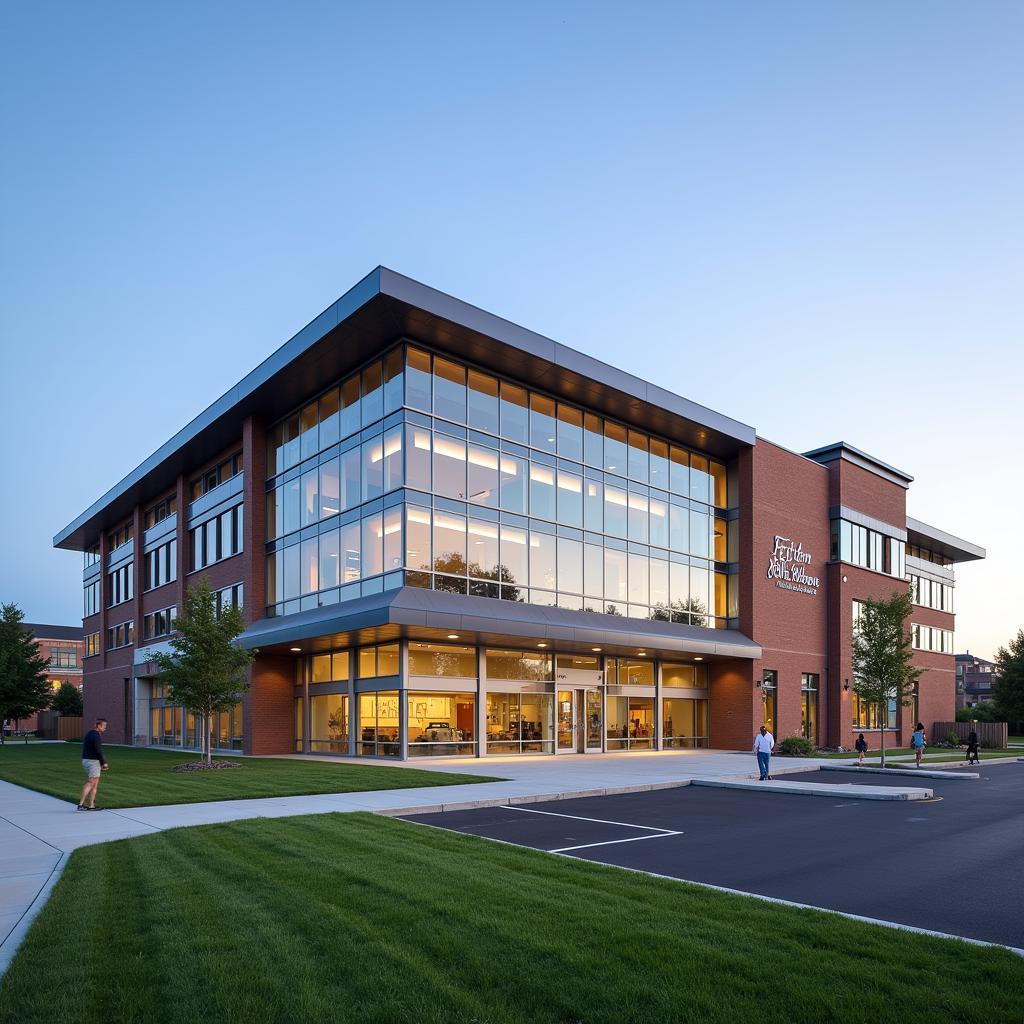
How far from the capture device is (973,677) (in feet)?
531

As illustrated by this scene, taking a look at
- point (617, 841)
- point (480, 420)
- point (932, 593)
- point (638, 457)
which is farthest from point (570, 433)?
point (932, 593)

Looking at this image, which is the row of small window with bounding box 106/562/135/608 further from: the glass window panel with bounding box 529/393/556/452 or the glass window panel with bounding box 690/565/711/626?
the glass window panel with bounding box 690/565/711/626

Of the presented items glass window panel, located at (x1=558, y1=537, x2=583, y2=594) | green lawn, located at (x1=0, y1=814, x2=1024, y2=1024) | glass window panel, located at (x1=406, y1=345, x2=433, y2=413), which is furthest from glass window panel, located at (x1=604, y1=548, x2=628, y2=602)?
green lawn, located at (x1=0, y1=814, x2=1024, y2=1024)

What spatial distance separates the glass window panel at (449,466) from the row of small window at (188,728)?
34.8ft

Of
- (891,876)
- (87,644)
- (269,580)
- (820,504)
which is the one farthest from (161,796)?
(87,644)

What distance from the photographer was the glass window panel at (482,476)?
2984 centimetres

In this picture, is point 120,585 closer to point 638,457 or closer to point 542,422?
point 542,422

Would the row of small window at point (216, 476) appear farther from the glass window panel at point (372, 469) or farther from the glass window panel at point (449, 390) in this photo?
the glass window panel at point (449, 390)

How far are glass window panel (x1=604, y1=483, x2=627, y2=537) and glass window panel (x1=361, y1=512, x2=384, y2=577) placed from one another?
10.00 m

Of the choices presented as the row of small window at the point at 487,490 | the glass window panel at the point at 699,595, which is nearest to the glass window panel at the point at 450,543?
the row of small window at the point at 487,490

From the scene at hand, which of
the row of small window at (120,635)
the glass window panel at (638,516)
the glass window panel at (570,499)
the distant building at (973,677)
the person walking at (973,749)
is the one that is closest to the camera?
the glass window panel at (570,499)

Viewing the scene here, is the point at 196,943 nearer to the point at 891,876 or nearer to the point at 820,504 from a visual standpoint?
the point at 891,876

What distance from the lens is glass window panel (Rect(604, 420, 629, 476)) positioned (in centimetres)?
3559

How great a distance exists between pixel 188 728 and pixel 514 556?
69.4ft
